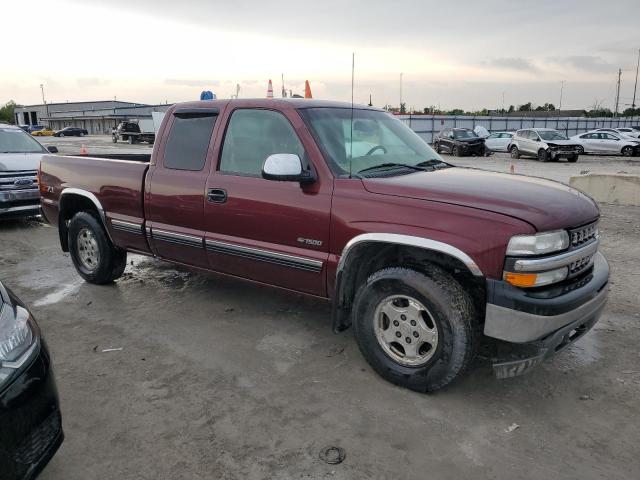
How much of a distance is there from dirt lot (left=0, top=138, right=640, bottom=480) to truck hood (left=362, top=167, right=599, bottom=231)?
119cm

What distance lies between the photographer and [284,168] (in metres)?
3.51

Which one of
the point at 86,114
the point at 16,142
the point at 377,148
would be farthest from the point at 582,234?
the point at 86,114

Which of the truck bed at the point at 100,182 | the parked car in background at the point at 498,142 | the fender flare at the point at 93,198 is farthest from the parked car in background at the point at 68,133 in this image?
the fender flare at the point at 93,198

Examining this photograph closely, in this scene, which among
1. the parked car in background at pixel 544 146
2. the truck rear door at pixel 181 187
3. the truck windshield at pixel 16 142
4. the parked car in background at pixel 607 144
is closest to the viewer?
the truck rear door at pixel 181 187

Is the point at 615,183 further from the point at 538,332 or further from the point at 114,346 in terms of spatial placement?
the point at 114,346

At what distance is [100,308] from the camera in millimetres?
4973

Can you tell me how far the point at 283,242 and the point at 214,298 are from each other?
164 cm

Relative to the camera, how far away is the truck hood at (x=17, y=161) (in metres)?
8.55

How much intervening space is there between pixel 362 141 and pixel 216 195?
1.25 m

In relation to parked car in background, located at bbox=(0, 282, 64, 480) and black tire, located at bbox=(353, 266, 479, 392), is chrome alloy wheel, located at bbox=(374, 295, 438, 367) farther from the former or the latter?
parked car in background, located at bbox=(0, 282, 64, 480)

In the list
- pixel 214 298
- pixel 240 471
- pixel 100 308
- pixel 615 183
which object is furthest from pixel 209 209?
pixel 615 183

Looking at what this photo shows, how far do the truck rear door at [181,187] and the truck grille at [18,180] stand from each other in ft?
16.6

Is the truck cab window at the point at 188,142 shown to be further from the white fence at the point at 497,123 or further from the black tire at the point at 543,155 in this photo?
the white fence at the point at 497,123

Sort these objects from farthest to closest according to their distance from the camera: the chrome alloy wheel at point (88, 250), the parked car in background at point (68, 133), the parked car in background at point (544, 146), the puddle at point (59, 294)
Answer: the parked car in background at point (68, 133), the parked car in background at point (544, 146), the chrome alloy wheel at point (88, 250), the puddle at point (59, 294)
